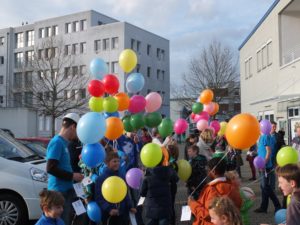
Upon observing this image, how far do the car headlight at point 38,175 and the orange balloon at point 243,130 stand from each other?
11.0ft

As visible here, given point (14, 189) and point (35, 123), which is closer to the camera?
point (14, 189)

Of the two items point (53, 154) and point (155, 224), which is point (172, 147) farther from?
point (53, 154)

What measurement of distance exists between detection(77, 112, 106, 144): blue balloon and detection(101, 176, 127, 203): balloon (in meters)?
0.64

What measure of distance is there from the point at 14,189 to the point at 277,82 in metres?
19.2

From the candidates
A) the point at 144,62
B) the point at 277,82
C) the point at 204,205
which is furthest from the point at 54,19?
the point at 204,205

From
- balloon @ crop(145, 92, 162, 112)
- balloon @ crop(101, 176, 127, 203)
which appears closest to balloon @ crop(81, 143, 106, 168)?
balloon @ crop(101, 176, 127, 203)

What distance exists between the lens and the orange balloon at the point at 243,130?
4945mm

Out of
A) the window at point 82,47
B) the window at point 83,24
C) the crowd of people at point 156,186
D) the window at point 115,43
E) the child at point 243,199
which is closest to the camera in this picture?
the crowd of people at point 156,186

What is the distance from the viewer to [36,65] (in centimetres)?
4003

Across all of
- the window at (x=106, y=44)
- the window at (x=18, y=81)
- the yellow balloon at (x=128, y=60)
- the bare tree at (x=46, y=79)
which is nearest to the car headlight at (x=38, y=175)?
the yellow balloon at (x=128, y=60)

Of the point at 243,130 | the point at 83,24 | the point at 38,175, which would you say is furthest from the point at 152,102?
the point at 83,24

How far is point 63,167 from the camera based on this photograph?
4945 mm

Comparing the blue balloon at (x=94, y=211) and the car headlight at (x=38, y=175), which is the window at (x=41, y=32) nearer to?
the car headlight at (x=38, y=175)

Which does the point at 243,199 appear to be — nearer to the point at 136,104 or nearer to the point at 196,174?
the point at 196,174
